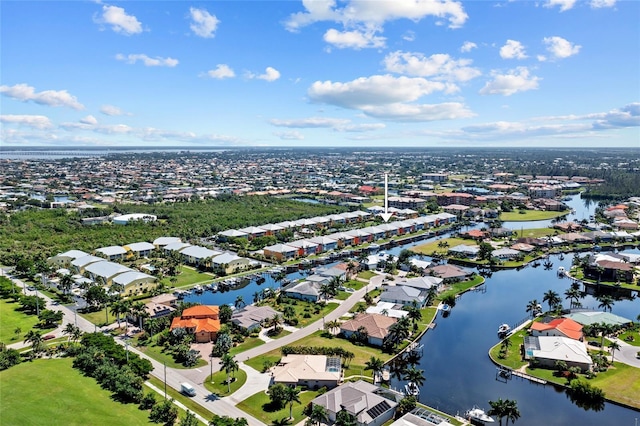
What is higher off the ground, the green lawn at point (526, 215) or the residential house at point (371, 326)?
the green lawn at point (526, 215)

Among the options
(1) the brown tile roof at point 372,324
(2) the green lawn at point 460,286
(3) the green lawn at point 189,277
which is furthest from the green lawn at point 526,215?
(3) the green lawn at point 189,277

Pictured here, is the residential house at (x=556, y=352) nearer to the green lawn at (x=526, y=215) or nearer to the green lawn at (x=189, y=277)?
the green lawn at (x=189, y=277)

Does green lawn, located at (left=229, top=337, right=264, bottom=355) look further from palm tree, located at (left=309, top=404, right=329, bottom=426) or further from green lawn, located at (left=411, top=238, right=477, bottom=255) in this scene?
green lawn, located at (left=411, top=238, right=477, bottom=255)

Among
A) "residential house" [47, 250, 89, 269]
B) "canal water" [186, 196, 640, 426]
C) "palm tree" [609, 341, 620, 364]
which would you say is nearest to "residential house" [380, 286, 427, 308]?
"canal water" [186, 196, 640, 426]

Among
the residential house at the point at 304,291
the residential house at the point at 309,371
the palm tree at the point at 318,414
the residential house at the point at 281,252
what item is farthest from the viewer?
the residential house at the point at 281,252

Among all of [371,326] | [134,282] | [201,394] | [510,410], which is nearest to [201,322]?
[201,394]
